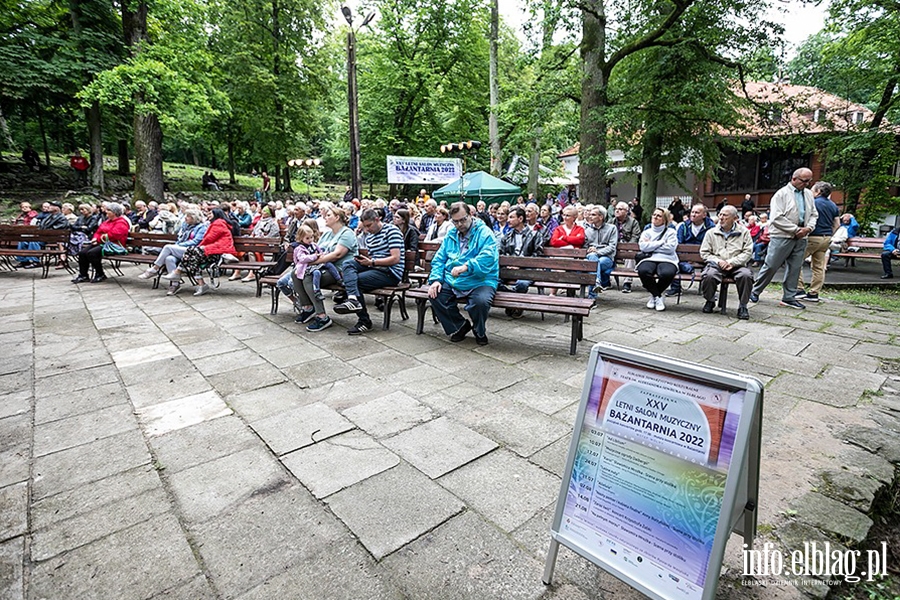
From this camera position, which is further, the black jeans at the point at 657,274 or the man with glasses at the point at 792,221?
the black jeans at the point at 657,274

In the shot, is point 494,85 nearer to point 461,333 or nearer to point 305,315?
point 305,315

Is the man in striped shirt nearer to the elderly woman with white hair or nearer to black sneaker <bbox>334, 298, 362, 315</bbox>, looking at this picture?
black sneaker <bbox>334, 298, 362, 315</bbox>

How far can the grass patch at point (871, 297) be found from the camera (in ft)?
22.7

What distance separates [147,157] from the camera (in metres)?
15.5

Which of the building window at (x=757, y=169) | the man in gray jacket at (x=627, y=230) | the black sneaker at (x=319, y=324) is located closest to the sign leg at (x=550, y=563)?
the black sneaker at (x=319, y=324)

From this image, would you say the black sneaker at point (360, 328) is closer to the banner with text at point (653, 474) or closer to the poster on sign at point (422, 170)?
the banner with text at point (653, 474)

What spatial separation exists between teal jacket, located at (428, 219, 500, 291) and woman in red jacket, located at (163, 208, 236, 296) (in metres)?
4.80

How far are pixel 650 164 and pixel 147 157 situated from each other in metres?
16.5

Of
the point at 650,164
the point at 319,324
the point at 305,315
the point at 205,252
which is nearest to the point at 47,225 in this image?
the point at 205,252

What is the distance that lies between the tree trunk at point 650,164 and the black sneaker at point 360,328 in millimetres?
9885

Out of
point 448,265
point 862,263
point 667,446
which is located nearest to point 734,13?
point 862,263

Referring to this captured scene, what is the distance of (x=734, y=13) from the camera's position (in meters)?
10.7

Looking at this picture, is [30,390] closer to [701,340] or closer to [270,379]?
[270,379]

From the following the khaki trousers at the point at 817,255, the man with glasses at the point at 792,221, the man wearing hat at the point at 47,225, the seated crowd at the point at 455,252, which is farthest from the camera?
the man wearing hat at the point at 47,225
